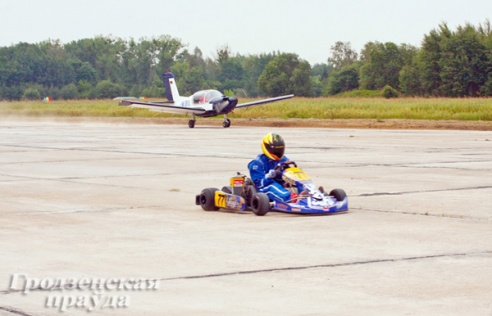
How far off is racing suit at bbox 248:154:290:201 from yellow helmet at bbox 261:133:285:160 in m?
0.09

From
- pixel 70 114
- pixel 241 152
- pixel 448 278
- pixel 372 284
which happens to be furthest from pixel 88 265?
pixel 70 114

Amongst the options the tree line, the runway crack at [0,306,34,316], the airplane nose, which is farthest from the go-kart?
the tree line

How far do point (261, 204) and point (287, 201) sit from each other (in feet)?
1.31

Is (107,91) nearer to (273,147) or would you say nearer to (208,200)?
(208,200)

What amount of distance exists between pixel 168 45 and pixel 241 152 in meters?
154

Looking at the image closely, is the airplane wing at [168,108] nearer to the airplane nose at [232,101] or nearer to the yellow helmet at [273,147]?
the airplane nose at [232,101]

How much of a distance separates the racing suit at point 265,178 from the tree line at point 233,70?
292 feet

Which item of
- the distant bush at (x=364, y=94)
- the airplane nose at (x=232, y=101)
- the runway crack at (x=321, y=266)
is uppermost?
the distant bush at (x=364, y=94)

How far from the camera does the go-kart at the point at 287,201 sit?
45.1ft

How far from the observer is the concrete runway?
8.10m

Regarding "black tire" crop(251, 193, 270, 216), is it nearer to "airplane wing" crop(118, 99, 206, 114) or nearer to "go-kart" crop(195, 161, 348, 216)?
"go-kart" crop(195, 161, 348, 216)

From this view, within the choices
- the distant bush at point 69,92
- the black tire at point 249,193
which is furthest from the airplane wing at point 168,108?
the distant bush at point 69,92

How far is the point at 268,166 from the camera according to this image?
14.5 meters

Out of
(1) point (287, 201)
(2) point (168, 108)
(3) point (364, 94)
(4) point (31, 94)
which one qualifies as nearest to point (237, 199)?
(1) point (287, 201)
